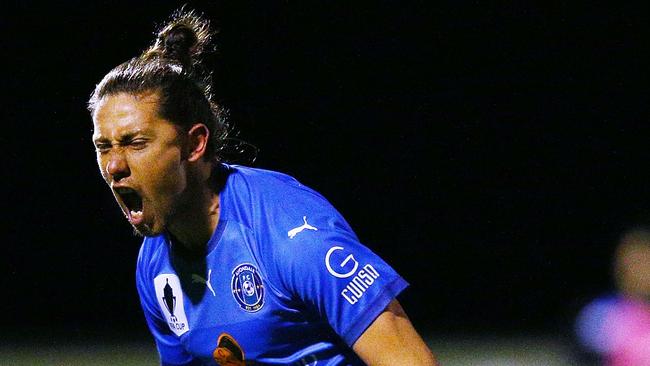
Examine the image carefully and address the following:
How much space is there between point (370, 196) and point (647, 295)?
3.17m

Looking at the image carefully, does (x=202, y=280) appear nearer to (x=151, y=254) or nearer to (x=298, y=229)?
(x=151, y=254)

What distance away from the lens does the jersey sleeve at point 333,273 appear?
6.79ft

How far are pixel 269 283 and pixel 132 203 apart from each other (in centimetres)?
40

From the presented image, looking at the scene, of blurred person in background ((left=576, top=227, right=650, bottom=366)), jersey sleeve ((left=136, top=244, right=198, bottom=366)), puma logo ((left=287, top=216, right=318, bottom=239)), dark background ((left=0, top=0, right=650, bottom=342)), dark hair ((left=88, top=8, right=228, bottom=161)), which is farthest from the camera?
dark background ((left=0, top=0, right=650, bottom=342))

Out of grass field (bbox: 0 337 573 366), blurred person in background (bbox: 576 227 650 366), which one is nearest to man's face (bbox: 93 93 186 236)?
blurred person in background (bbox: 576 227 650 366)

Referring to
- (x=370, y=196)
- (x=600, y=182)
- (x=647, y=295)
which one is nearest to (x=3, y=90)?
(x=370, y=196)

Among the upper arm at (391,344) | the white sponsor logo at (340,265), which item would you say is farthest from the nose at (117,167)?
the upper arm at (391,344)

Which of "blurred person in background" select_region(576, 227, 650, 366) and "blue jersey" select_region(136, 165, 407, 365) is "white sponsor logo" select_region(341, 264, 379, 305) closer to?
"blue jersey" select_region(136, 165, 407, 365)

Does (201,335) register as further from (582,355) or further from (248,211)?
(582,355)

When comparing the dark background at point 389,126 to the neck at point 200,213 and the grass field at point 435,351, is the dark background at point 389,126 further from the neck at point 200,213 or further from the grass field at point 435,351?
the neck at point 200,213

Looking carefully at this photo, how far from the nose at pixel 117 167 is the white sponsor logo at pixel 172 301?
34cm

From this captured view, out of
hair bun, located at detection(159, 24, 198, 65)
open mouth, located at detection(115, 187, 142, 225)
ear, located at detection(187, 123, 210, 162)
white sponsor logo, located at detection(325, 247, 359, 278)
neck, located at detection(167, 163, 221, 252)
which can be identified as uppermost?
hair bun, located at detection(159, 24, 198, 65)

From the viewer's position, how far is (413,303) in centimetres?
726

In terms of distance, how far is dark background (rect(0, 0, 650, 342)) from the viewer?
24.3ft
